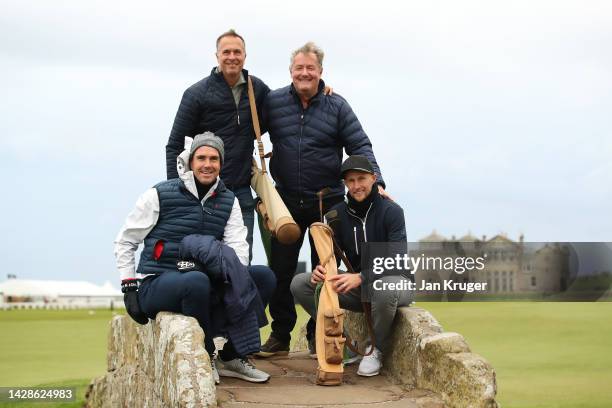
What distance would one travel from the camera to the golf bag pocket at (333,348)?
235 inches

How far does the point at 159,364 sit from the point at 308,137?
2.27 m

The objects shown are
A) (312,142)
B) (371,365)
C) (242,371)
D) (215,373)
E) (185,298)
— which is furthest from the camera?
(312,142)

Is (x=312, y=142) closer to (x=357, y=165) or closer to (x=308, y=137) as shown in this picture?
(x=308, y=137)

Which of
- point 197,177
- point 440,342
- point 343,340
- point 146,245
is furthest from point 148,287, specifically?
point 440,342

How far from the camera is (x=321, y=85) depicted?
698 cm

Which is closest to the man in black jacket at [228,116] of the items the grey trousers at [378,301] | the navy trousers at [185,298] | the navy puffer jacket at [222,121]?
the navy puffer jacket at [222,121]

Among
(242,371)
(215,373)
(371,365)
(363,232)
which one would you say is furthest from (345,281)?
(215,373)

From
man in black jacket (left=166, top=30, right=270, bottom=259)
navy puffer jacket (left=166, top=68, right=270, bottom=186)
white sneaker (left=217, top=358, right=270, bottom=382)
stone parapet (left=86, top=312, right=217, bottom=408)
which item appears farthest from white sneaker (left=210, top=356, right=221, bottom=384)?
navy puffer jacket (left=166, top=68, right=270, bottom=186)

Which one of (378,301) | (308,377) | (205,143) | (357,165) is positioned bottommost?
(308,377)

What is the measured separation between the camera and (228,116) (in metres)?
6.86

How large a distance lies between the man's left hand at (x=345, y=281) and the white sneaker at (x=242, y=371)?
842 millimetres

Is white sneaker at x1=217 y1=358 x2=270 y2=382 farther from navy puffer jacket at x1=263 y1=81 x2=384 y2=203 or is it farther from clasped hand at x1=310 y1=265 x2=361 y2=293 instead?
navy puffer jacket at x1=263 y1=81 x2=384 y2=203

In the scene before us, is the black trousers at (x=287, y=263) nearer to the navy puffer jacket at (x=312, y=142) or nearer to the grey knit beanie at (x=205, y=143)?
the navy puffer jacket at (x=312, y=142)

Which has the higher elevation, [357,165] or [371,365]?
[357,165]
